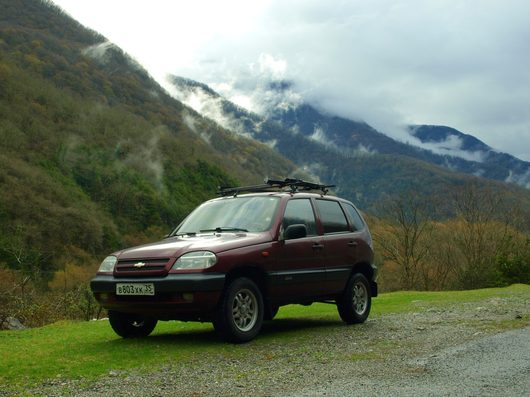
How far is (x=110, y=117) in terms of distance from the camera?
135125 millimetres

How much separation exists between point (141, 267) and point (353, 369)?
9.32 feet

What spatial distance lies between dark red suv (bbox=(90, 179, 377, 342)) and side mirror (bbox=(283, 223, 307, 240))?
2 cm

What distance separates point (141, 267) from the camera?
288 inches

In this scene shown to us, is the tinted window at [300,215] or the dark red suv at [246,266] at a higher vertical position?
the tinted window at [300,215]

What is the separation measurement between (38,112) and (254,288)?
114 metres

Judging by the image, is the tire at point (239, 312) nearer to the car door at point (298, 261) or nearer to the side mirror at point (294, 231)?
the car door at point (298, 261)

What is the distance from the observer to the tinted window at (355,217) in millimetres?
10102

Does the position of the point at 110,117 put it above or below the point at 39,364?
above

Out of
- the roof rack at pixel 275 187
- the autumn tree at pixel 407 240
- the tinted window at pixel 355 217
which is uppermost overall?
the roof rack at pixel 275 187

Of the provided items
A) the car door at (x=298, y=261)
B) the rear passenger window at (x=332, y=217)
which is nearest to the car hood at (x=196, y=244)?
the car door at (x=298, y=261)

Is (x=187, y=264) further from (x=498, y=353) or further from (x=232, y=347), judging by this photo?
(x=498, y=353)

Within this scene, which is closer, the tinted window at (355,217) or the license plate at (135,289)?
the license plate at (135,289)

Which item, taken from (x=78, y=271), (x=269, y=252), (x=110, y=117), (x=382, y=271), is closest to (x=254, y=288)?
(x=269, y=252)

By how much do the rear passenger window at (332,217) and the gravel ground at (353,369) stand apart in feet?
5.25
